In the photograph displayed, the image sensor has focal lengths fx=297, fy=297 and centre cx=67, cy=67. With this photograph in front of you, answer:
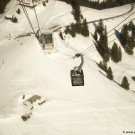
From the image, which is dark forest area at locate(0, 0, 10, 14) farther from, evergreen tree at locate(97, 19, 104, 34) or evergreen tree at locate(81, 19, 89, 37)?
evergreen tree at locate(97, 19, 104, 34)

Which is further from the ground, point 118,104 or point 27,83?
point 27,83

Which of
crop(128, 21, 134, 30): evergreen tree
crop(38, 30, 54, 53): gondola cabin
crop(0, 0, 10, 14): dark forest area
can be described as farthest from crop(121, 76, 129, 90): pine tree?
crop(0, 0, 10, 14): dark forest area

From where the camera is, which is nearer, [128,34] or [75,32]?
[75,32]

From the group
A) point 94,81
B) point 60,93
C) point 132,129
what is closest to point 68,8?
point 94,81

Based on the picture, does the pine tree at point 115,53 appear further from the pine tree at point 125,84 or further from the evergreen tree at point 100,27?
the pine tree at point 125,84

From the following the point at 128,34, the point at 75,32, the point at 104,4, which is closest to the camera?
the point at 75,32

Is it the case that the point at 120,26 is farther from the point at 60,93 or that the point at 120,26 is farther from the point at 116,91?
the point at 60,93

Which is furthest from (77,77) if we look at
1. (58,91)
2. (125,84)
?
(125,84)

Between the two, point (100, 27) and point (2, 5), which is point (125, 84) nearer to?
point (100, 27)

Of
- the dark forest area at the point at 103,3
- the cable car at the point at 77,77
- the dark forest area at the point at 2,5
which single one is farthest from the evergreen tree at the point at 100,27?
the cable car at the point at 77,77
